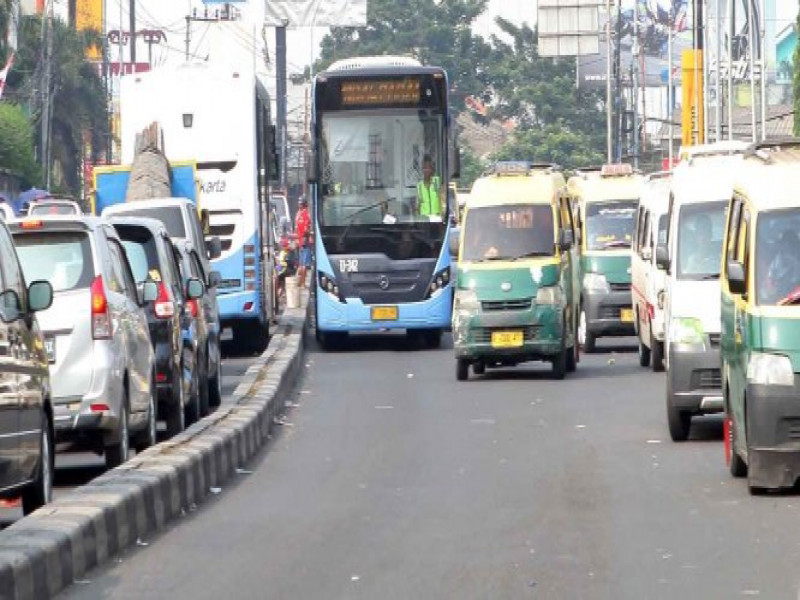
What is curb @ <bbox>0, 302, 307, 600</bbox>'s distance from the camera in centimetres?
987

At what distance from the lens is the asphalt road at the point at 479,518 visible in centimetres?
1051

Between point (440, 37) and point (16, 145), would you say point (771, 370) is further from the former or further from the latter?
point (440, 37)

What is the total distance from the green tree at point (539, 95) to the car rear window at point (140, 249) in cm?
8412

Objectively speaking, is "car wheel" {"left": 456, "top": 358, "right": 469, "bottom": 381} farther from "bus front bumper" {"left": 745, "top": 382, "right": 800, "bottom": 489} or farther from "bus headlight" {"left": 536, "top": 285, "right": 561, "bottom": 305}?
"bus front bumper" {"left": 745, "top": 382, "right": 800, "bottom": 489}

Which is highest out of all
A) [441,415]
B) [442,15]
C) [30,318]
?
[442,15]

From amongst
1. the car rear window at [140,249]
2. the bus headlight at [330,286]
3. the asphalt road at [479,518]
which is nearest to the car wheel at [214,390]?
the asphalt road at [479,518]

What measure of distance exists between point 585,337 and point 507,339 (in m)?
6.07

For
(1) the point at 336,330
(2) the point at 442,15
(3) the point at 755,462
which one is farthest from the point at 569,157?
(3) the point at 755,462

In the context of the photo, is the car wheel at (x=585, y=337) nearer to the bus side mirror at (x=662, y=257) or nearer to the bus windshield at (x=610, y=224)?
the bus windshield at (x=610, y=224)

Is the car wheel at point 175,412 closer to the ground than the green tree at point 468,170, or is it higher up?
closer to the ground

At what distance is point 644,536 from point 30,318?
3654 mm

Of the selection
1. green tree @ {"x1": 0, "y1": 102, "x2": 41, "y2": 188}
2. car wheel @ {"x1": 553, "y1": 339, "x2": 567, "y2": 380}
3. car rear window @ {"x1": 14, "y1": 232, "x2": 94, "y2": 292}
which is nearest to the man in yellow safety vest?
car wheel @ {"x1": 553, "y1": 339, "x2": 567, "y2": 380}

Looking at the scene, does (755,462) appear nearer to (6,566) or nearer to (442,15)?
(6,566)

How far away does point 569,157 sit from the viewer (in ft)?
342
